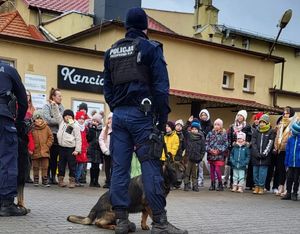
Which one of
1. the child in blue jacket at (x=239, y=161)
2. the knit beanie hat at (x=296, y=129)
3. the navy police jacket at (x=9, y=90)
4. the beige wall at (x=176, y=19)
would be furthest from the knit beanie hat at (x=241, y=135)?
the beige wall at (x=176, y=19)

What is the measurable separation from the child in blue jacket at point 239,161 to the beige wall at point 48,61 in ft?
20.3

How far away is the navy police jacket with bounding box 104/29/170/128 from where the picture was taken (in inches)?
210

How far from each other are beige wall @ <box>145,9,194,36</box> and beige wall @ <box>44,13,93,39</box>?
12802mm

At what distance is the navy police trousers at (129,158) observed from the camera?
5.34 metres

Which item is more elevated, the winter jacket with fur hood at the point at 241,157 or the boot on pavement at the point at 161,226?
the winter jacket with fur hood at the point at 241,157

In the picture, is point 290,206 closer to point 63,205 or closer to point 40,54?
point 63,205

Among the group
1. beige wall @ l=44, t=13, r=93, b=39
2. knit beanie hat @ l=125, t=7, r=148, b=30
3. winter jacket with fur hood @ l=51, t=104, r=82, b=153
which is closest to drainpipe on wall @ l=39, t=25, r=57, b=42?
beige wall @ l=44, t=13, r=93, b=39

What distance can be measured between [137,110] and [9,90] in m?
1.97

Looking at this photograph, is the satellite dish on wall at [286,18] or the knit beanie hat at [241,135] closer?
the knit beanie hat at [241,135]

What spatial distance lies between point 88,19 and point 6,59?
24.1 feet

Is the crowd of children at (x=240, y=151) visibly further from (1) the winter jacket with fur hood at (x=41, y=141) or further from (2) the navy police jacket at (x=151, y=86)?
(2) the navy police jacket at (x=151, y=86)

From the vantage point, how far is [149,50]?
5.36 m

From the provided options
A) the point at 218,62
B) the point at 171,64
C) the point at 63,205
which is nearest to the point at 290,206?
the point at 63,205

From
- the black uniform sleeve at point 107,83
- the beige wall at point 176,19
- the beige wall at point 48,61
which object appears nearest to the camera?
the black uniform sleeve at point 107,83
